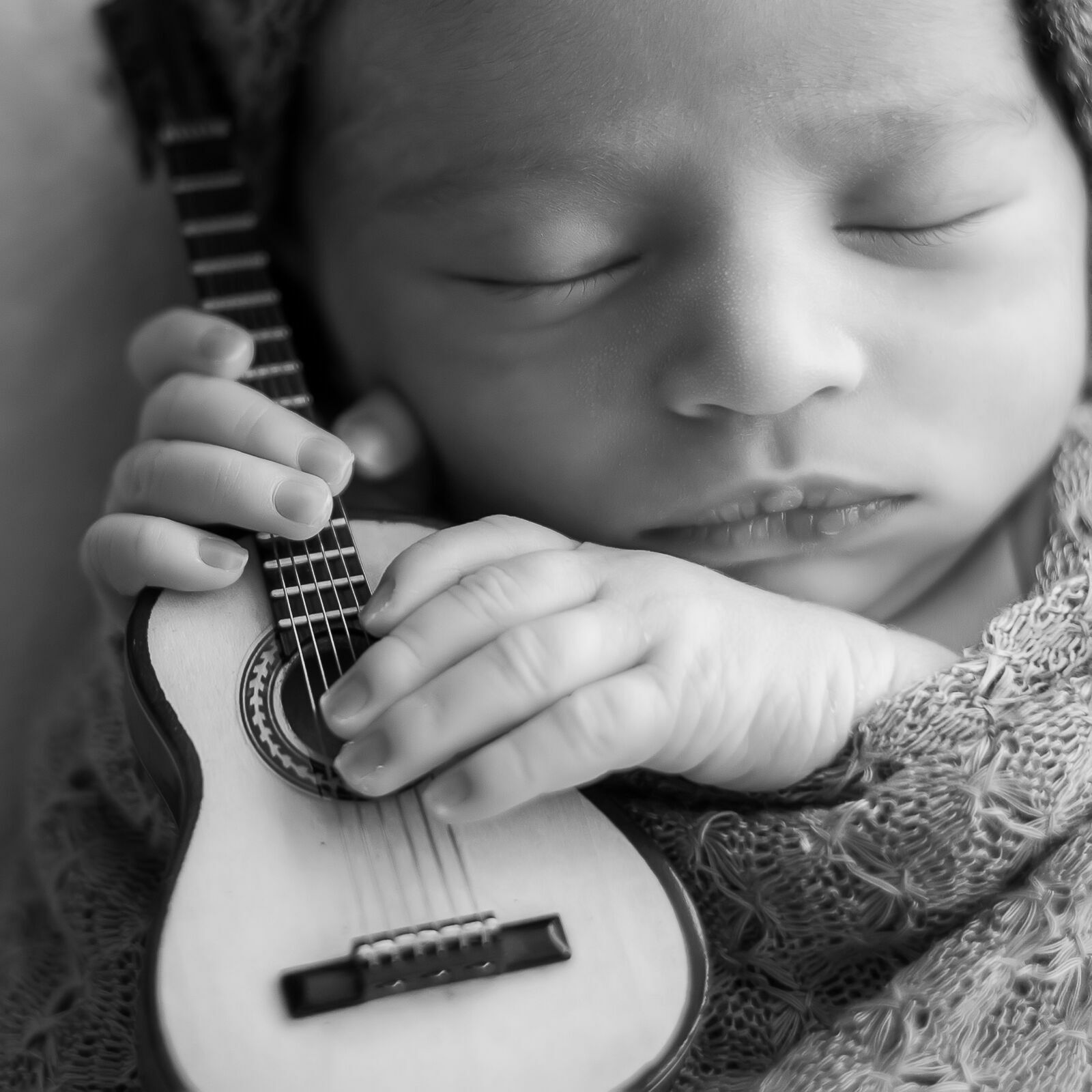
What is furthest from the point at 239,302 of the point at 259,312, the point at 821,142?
the point at 821,142

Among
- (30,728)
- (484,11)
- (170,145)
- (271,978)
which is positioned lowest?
(30,728)

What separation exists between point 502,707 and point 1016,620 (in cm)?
38

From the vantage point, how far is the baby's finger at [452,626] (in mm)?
737

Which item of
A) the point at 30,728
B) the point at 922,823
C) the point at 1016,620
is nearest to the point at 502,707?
the point at 922,823

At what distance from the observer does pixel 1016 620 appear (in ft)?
2.96

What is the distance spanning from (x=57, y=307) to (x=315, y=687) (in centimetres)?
68

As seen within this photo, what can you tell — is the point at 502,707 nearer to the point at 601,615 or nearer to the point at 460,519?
the point at 601,615

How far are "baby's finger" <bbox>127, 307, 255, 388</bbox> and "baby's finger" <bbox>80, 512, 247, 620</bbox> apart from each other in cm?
17

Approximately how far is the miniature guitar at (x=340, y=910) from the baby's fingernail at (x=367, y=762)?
37mm

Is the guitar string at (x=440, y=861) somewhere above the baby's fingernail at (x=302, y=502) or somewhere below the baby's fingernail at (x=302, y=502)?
below

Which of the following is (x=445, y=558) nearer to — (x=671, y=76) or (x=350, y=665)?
(x=350, y=665)

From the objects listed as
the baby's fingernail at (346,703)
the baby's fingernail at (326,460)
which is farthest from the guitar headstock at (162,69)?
the baby's fingernail at (346,703)

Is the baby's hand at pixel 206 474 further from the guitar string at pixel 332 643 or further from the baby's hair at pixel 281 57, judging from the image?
the baby's hair at pixel 281 57

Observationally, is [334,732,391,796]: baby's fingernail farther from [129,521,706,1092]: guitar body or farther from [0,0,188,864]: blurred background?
[0,0,188,864]: blurred background
